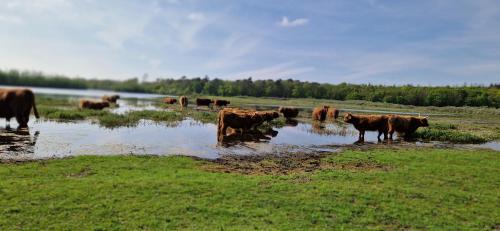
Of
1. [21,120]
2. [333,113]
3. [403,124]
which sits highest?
[403,124]

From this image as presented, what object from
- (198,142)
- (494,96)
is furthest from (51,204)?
(494,96)

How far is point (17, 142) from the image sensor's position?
16078mm

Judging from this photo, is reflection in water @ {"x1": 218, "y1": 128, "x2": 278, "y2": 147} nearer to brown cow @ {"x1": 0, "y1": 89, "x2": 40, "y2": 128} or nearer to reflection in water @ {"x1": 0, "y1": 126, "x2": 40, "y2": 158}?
reflection in water @ {"x1": 0, "y1": 126, "x2": 40, "y2": 158}

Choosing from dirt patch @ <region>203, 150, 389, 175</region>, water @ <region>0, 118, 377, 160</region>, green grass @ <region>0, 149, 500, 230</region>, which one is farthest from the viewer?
water @ <region>0, 118, 377, 160</region>

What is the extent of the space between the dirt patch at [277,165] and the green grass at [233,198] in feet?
2.21

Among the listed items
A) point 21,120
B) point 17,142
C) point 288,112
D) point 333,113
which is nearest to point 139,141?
point 17,142

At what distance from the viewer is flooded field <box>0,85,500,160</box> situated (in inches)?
595

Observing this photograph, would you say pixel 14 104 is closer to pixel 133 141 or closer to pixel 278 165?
pixel 133 141

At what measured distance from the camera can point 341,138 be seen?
23.4 metres

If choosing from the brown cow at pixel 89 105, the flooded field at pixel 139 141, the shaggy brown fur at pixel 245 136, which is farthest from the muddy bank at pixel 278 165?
the brown cow at pixel 89 105

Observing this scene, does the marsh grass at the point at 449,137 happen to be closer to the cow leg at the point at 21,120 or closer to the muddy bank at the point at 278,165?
the muddy bank at the point at 278,165

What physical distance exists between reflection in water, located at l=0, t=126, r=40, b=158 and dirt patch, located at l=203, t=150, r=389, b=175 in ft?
23.6

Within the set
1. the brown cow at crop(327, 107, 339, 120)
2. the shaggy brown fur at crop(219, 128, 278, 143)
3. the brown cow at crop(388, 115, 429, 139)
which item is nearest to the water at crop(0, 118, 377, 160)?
the shaggy brown fur at crop(219, 128, 278, 143)

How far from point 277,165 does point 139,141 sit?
8.28m
